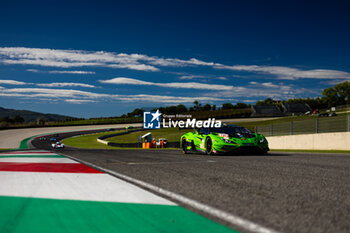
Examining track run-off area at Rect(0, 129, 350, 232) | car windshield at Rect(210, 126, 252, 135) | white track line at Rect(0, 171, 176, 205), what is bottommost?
white track line at Rect(0, 171, 176, 205)

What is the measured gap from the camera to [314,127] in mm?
19828

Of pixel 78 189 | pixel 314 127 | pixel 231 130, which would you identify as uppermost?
pixel 314 127

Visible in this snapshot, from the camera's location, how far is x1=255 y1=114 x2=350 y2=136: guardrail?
1769 cm

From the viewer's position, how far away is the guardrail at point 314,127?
696 inches

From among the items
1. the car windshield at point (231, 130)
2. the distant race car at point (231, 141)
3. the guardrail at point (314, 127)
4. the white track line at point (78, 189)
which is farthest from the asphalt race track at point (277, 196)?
the guardrail at point (314, 127)

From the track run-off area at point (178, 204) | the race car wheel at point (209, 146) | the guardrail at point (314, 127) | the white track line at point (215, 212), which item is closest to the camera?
the white track line at point (215, 212)

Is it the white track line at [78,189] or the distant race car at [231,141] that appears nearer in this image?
the white track line at [78,189]

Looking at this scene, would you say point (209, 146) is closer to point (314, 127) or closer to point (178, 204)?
point (178, 204)

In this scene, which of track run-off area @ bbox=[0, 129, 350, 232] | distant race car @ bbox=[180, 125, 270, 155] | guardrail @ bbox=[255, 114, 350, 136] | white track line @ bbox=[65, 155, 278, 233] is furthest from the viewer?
guardrail @ bbox=[255, 114, 350, 136]

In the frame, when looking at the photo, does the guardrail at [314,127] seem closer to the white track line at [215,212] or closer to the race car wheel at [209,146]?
the race car wheel at [209,146]

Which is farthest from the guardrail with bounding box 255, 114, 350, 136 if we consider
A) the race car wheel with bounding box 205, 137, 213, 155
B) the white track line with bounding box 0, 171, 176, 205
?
the white track line with bounding box 0, 171, 176, 205

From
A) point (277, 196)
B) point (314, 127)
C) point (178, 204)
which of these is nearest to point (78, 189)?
point (178, 204)

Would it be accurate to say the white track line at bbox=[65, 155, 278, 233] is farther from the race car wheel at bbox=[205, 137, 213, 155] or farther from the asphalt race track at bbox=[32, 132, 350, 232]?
the race car wheel at bbox=[205, 137, 213, 155]

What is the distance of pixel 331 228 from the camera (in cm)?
261
